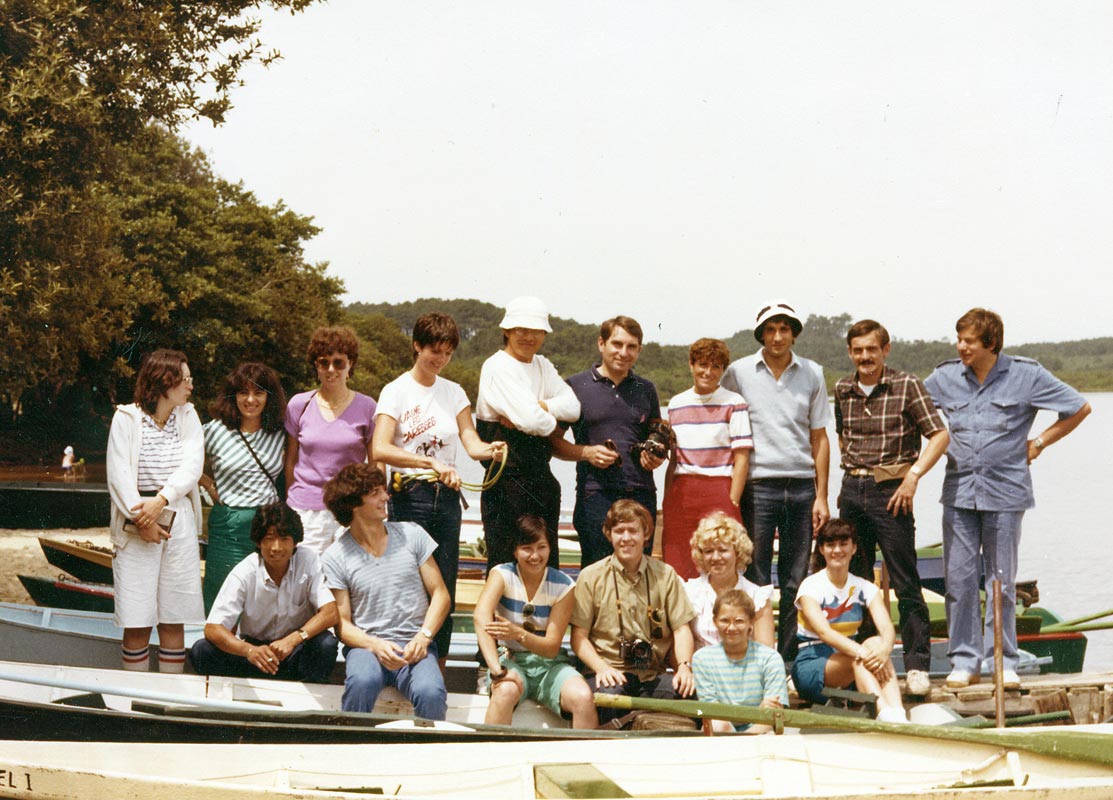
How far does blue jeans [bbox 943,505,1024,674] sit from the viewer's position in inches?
229

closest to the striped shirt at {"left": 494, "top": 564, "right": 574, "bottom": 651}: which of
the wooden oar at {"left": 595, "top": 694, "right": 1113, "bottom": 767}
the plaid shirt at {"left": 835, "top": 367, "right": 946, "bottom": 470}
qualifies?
the wooden oar at {"left": 595, "top": 694, "right": 1113, "bottom": 767}

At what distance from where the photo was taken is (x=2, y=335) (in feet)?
42.8

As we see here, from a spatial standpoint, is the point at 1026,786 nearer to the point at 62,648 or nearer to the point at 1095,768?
the point at 1095,768

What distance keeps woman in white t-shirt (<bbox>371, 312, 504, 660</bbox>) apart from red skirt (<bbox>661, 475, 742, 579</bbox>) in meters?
0.98

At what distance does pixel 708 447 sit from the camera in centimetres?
576

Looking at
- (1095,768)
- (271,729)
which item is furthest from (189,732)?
(1095,768)

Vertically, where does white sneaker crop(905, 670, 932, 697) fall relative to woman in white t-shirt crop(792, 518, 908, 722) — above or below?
below

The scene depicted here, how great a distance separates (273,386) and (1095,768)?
3.96 metres

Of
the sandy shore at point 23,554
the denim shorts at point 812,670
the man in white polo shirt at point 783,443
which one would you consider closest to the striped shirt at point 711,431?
the man in white polo shirt at point 783,443

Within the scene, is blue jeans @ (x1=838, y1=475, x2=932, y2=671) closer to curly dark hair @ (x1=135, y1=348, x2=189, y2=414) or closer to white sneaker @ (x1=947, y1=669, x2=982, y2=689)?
white sneaker @ (x1=947, y1=669, x2=982, y2=689)

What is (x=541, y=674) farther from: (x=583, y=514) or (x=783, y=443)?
(x=783, y=443)

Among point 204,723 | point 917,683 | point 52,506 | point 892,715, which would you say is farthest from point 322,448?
point 52,506

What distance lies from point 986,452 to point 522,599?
7.91ft

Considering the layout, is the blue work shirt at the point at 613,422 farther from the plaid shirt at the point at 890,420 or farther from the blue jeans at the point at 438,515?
the plaid shirt at the point at 890,420
